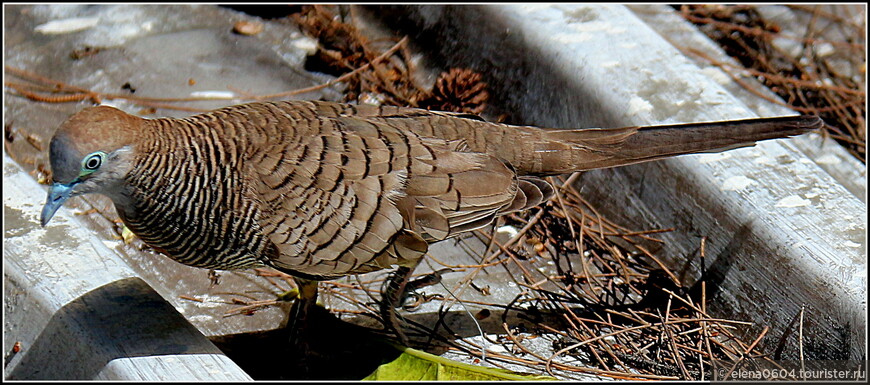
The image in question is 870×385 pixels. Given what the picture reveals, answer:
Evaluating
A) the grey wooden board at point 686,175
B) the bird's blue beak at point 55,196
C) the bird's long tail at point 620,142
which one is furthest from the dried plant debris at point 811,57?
the bird's blue beak at point 55,196

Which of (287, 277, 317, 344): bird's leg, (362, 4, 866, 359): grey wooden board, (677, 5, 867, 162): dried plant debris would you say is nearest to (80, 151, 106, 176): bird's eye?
(287, 277, 317, 344): bird's leg

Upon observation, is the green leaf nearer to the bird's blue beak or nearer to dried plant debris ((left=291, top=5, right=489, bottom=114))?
the bird's blue beak

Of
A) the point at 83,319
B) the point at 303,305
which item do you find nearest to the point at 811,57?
the point at 303,305

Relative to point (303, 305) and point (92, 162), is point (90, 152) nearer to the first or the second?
point (92, 162)

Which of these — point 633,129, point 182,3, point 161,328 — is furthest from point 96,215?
point 633,129

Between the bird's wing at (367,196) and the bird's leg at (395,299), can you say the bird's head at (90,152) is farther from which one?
the bird's leg at (395,299)

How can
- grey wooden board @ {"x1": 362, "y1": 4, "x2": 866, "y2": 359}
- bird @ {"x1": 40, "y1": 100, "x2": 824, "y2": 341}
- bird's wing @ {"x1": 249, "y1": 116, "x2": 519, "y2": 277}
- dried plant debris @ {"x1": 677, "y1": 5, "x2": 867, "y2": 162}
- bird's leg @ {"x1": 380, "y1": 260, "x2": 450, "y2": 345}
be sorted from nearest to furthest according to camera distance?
bird @ {"x1": 40, "y1": 100, "x2": 824, "y2": 341} → bird's wing @ {"x1": 249, "y1": 116, "x2": 519, "y2": 277} → grey wooden board @ {"x1": 362, "y1": 4, "x2": 866, "y2": 359} → bird's leg @ {"x1": 380, "y1": 260, "x2": 450, "y2": 345} → dried plant debris @ {"x1": 677, "y1": 5, "x2": 867, "y2": 162}

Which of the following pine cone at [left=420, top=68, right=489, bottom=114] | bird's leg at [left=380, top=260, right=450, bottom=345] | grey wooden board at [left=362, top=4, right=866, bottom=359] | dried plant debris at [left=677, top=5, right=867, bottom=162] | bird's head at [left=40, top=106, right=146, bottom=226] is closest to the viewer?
bird's head at [left=40, top=106, right=146, bottom=226]
